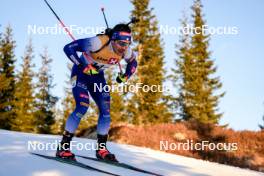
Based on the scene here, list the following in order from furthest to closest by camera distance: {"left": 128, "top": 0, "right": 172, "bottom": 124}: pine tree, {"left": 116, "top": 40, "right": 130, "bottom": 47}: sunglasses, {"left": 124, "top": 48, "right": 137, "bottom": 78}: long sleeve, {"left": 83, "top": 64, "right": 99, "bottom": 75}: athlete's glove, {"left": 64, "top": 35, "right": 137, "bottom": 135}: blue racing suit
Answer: {"left": 128, "top": 0, "right": 172, "bottom": 124}: pine tree < {"left": 124, "top": 48, "right": 137, "bottom": 78}: long sleeve < {"left": 116, "top": 40, "right": 130, "bottom": 47}: sunglasses < {"left": 64, "top": 35, "right": 137, "bottom": 135}: blue racing suit < {"left": 83, "top": 64, "right": 99, "bottom": 75}: athlete's glove

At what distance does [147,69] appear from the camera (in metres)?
29.7

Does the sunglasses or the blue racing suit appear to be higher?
the sunglasses

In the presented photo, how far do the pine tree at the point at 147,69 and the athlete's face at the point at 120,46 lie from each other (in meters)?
22.5

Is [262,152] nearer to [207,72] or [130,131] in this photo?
[130,131]

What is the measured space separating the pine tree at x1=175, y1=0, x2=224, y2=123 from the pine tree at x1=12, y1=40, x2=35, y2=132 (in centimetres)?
1465

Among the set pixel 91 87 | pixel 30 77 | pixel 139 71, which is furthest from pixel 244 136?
pixel 30 77

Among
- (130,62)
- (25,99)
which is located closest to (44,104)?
(25,99)

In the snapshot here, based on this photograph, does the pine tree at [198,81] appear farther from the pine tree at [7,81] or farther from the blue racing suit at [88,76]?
the blue racing suit at [88,76]

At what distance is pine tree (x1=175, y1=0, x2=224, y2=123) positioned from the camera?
30875 millimetres

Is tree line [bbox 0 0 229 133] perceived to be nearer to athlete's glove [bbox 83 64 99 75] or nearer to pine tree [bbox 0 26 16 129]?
pine tree [bbox 0 26 16 129]

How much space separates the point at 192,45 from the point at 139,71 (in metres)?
7.78

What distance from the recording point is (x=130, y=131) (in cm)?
1359

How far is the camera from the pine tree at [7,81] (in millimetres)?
30044

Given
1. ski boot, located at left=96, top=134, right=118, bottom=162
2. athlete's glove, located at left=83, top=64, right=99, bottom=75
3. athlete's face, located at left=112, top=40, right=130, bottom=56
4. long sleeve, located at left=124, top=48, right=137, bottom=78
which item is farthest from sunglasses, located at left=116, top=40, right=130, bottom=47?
ski boot, located at left=96, top=134, right=118, bottom=162
